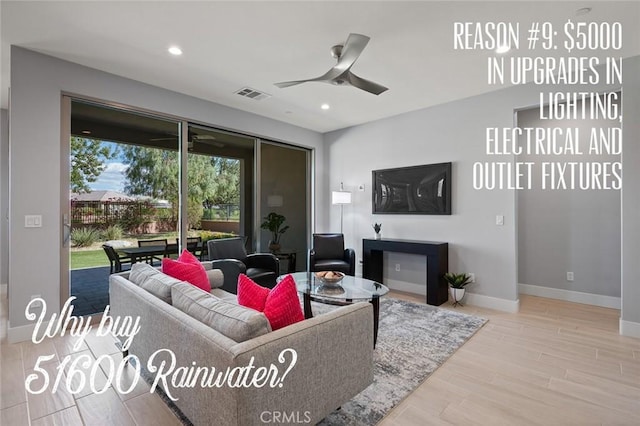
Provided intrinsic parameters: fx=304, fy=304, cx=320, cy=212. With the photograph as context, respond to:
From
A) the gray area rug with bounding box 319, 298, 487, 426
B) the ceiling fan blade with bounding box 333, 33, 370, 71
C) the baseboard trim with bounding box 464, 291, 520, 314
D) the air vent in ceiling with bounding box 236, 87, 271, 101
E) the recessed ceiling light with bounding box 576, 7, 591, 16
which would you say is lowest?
the gray area rug with bounding box 319, 298, 487, 426

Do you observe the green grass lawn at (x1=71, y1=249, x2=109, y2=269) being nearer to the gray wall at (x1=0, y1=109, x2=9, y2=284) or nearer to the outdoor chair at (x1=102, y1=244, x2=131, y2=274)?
the outdoor chair at (x1=102, y1=244, x2=131, y2=274)

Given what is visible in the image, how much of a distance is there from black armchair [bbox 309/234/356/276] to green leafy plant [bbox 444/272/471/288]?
4.52 ft

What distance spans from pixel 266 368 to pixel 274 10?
98.8 inches

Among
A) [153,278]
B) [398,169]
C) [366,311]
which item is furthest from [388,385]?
[398,169]

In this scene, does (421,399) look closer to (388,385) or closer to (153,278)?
(388,385)

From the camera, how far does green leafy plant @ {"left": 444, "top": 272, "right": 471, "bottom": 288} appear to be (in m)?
4.09

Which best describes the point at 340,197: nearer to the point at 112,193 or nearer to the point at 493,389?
the point at 112,193

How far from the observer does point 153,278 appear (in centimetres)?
220

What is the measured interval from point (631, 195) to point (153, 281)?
4.47 metres

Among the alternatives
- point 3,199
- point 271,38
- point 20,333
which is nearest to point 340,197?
point 271,38

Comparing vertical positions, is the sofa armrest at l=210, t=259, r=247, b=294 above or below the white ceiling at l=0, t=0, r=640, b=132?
below

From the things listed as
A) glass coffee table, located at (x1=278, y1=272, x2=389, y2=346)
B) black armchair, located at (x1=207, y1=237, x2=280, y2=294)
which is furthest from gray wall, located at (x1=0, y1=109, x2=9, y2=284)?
glass coffee table, located at (x1=278, y1=272, x2=389, y2=346)

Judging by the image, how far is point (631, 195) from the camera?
10.0 ft

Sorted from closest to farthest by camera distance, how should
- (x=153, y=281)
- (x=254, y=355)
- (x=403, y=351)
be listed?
(x=254, y=355)
(x=153, y=281)
(x=403, y=351)
